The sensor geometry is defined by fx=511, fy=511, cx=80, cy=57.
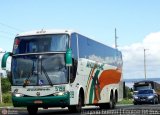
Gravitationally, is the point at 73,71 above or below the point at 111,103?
above

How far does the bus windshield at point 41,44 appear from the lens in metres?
22.9

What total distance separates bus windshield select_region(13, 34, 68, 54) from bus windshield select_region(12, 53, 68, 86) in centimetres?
32

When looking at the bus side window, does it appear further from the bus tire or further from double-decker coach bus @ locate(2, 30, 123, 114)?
the bus tire

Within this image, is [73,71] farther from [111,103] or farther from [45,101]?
[111,103]

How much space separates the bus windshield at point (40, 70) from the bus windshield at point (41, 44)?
0.32 meters

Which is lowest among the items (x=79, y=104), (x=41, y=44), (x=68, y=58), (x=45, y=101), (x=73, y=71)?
(x=79, y=104)

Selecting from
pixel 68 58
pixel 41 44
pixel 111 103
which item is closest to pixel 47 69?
pixel 68 58

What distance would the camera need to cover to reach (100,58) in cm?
2942

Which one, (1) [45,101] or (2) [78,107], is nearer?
(1) [45,101]

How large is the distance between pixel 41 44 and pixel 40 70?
4.39 feet

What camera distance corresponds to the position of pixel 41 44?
2309 centimetres

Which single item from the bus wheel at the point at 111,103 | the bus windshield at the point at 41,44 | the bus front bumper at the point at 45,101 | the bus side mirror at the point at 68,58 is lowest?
the bus wheel at the point at 111,103

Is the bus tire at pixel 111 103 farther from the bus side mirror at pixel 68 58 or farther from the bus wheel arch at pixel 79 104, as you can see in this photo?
the bus side mirror at pixel 68 58

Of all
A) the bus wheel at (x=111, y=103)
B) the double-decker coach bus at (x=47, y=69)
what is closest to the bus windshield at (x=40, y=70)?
the double-decker coach bus at (x=47, y=69)
